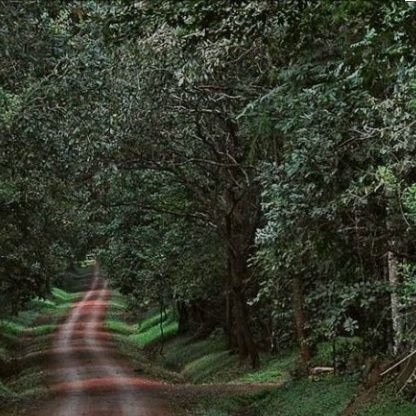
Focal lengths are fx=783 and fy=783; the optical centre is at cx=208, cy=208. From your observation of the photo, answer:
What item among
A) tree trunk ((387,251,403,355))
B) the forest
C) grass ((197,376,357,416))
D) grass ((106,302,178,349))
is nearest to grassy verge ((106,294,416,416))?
grass ((197,376,357,416))

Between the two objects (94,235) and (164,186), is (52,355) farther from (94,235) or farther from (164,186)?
(164,186)

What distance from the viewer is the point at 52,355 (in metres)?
38.7

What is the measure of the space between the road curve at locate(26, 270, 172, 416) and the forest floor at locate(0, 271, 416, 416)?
0.03m

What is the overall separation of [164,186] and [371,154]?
1602 centimetres

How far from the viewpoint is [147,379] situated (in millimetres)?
29625

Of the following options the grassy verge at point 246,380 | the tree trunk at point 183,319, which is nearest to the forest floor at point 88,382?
the grassy verge at point 246,380

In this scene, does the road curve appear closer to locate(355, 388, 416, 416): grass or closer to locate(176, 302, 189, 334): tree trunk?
locate(176, 302, 189, 334): tree trunk

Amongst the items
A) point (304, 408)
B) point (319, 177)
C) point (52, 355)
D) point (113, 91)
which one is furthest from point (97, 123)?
point (52, 355)

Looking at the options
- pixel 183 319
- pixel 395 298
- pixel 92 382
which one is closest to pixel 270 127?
pixel 395 298

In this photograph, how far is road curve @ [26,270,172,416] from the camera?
20797mm

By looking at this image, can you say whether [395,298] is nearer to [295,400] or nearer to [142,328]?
[295,400]

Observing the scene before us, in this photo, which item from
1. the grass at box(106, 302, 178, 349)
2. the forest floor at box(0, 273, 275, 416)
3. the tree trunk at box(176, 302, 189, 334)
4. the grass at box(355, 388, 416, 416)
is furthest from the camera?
the grass at box(106, 302, 178, 349)

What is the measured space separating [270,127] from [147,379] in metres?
18.9

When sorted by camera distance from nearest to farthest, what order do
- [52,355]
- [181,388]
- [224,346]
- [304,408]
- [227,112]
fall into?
[304,408]
[227,112]
[181,388]
[224,346]
[52,355]
